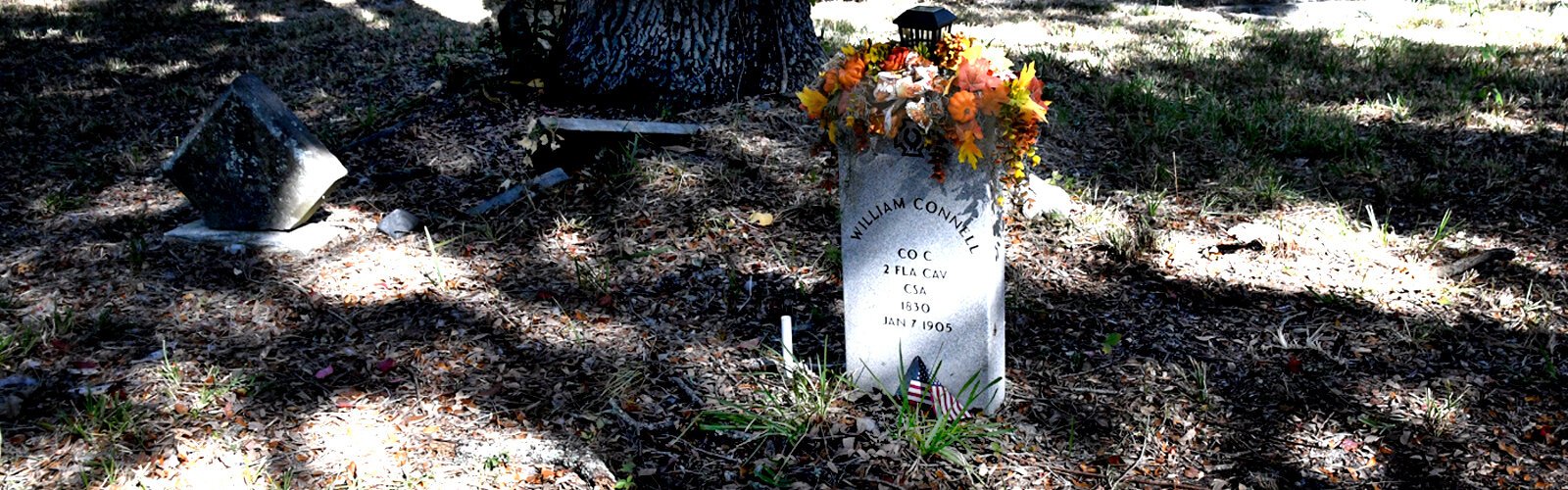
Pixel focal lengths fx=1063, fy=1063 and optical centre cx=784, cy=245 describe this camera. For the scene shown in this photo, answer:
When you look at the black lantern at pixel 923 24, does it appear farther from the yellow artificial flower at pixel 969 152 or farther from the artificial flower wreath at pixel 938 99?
the yellow artificial flower at pixel 969 152

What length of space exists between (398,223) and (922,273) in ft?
8.69

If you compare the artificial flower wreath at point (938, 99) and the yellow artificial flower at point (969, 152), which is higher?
the artificial flower wreath at point (938, 99)

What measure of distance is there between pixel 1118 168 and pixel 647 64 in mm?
2545

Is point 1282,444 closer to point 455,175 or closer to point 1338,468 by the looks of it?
point 1338,468

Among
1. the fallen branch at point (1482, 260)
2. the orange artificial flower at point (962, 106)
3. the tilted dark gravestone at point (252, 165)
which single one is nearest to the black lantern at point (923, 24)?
the orange artificial flower at point (962, 106)

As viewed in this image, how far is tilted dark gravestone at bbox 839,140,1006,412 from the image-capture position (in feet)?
10.4

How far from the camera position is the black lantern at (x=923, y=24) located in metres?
3.09

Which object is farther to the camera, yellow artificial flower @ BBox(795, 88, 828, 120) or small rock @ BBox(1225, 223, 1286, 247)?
small rock @ BBox(1225, 223, 1286, 247)

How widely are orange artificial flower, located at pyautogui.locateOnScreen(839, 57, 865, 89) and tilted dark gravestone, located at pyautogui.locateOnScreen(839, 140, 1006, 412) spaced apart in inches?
9.4

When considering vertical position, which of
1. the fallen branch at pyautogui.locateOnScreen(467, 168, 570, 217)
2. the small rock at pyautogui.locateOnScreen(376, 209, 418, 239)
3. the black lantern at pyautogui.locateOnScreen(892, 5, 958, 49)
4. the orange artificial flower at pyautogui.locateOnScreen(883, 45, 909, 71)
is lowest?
the small rock at pyautogui.locateOnScreen(376, 209, 418, 239)

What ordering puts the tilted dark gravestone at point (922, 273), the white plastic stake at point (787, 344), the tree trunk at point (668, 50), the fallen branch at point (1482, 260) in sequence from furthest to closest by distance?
A: 1. the tree trunk at point (668, 50)
2. the fallen branch at point (1482, 260)
3. the white plastic stake at point (787, 344)
4. the tilted dark gravestone at point (922, 273)

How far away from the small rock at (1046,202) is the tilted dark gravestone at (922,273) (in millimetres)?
1525

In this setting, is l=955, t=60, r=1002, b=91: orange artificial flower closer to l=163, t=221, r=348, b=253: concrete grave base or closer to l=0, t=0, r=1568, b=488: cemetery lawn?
l=0, t=0, r=1568, b=488: cemetery lawn

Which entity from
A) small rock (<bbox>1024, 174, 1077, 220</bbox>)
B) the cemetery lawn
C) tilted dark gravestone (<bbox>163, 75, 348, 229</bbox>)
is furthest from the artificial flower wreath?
tilted dark gravestone (<bbox>163, 75, 348, 229</bbox>)
